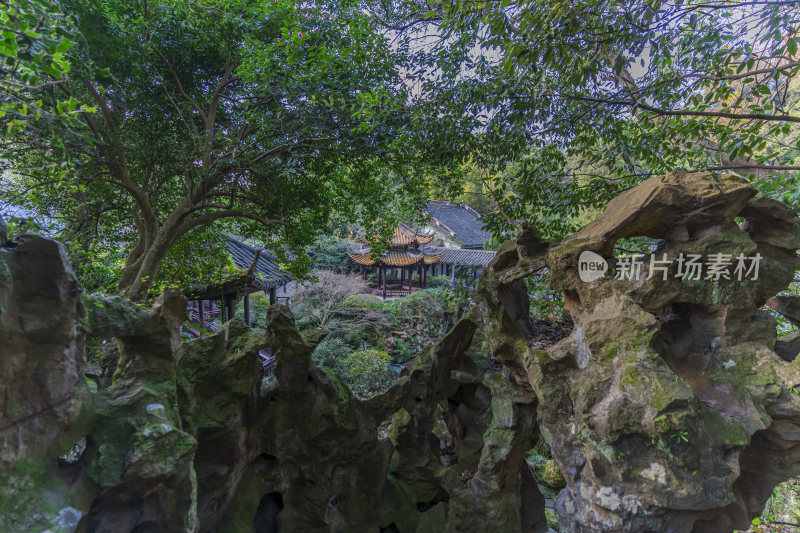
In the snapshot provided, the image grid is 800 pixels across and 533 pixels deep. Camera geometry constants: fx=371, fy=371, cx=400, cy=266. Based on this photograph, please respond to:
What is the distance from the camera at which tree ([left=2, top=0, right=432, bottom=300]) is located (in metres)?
3.57

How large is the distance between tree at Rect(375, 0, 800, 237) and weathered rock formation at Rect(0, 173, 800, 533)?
3.56 feet

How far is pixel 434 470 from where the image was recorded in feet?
12.4

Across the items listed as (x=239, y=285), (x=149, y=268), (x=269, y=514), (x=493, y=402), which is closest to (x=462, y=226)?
(x=239, y=285)

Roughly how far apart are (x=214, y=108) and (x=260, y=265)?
537 cm

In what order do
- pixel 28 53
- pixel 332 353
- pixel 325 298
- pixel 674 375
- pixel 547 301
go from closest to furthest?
pixel 28 53
pixel 674 375
pixel 547 301
pixel 332 353
pixel 325 298

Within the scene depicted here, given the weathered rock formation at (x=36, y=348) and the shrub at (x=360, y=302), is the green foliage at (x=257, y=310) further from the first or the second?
the weathered rock formation at (x=36, y=348)

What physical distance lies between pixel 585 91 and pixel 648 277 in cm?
219

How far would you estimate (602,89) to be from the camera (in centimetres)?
414

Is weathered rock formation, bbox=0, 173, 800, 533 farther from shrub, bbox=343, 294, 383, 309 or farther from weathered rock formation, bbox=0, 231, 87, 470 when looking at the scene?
shrub, bbox=343, 294, 383, 309

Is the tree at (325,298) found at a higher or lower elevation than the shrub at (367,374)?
higher

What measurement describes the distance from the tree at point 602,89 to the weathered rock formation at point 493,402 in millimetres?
1084

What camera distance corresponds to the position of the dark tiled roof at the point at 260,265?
8211 mm

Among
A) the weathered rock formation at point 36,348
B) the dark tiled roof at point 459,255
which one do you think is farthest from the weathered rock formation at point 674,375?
the dark tiled roof at point 459,255

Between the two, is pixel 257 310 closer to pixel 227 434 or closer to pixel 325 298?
pixel 325 298
